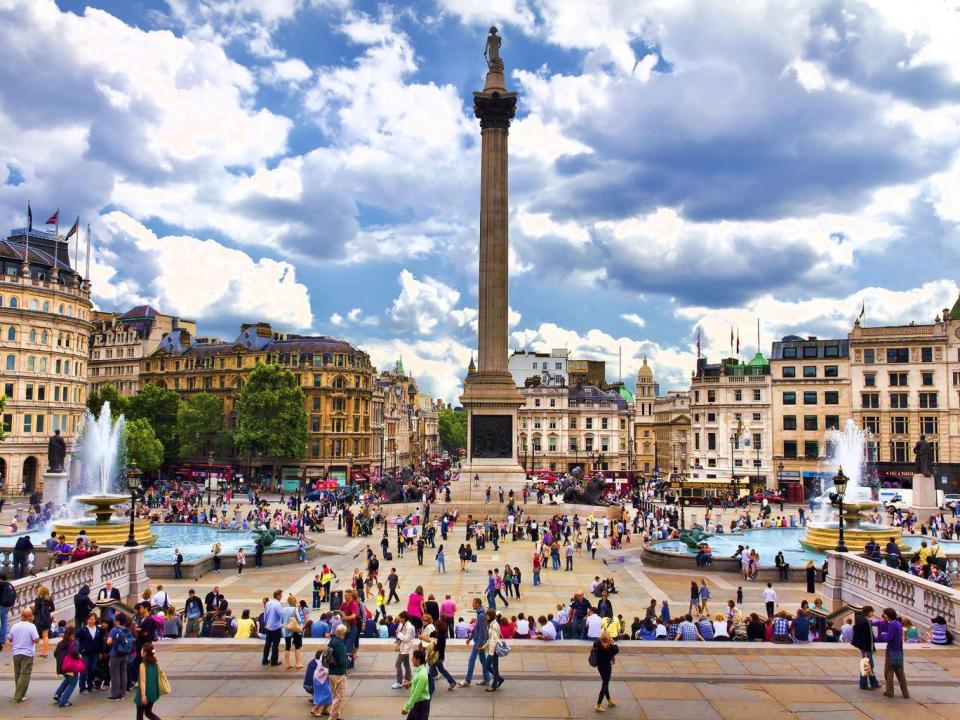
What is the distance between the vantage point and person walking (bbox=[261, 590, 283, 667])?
16.5m

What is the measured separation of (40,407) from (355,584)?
6227cm

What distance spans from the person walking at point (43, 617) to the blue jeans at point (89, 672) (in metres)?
2.84

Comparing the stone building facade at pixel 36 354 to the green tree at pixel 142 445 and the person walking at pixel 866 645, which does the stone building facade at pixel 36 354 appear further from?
the person walking at pixel 866 645

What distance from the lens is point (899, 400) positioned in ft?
258

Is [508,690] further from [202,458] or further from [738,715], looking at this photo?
[202,458]

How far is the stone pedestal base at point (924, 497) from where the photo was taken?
2066 inches

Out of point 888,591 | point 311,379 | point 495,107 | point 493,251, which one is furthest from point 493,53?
point 888,591

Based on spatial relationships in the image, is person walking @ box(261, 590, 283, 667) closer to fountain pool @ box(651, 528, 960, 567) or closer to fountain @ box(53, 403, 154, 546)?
fountain @ box(53, 403, 154, 546)

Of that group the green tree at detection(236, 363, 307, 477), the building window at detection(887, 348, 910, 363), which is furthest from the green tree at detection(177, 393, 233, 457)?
the building window at detection(887, 348, 910, 363)

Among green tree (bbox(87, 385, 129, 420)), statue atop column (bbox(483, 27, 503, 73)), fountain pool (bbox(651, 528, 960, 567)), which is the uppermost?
statue atop column (bbox(483, 27, 503, 73))

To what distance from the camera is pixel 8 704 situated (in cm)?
1400

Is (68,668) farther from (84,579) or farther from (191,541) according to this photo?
(191,541)

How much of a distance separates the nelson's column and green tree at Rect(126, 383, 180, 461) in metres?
39.3

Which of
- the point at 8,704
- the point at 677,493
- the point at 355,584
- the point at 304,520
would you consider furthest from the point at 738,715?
the point at 677,493
